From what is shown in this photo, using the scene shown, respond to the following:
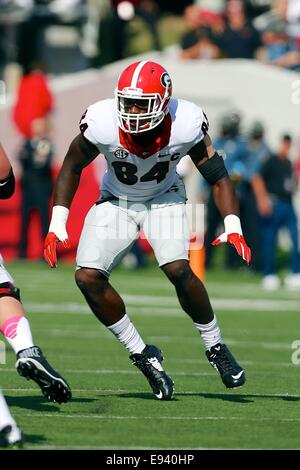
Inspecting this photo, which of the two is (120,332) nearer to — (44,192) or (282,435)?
(282,435)

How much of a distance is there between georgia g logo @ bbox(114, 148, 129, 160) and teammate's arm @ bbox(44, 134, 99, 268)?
12 centimetres

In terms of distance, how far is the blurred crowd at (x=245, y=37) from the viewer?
20188mm

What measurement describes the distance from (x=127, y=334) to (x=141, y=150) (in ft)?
3.33

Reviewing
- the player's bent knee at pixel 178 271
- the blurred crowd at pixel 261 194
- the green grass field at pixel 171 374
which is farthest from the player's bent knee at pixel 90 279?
the blurred crowd at pixel 261 194

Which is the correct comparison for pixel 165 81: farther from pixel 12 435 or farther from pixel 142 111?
pixel 12 435

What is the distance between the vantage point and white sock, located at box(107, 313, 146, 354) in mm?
7465

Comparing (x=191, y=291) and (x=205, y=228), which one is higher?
(x=191, y=291)

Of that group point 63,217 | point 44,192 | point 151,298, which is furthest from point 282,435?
point 44,192

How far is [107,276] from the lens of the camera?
24.3ft

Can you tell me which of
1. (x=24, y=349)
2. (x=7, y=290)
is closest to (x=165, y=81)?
(x=7, y=290)

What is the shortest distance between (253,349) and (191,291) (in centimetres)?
296

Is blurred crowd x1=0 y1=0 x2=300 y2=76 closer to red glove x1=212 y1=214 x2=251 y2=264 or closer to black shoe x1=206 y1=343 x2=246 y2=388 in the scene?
red glove x1=212 y1=214 x2=251 y2=264

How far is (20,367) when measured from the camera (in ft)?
19.4

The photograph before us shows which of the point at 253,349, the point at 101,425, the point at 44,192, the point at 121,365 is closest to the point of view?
the point at 101,425
